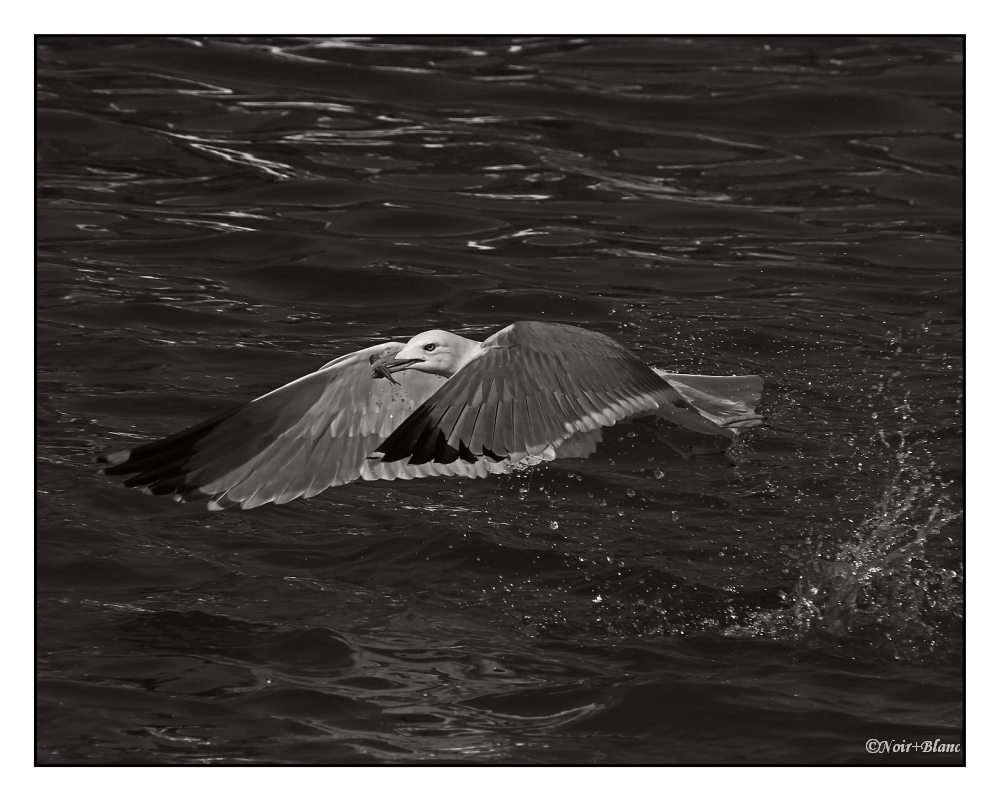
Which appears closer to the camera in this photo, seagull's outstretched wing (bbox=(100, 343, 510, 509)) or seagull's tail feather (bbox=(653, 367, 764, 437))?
seagull's outstretched wing (bbox=(100, 343, 510, 509))

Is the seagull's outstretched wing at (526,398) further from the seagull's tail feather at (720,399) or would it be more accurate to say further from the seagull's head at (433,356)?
the seagull's tail feather at (720,399)

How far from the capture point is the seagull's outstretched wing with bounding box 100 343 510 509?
5.71 m

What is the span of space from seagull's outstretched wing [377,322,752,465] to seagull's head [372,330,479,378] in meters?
0.31

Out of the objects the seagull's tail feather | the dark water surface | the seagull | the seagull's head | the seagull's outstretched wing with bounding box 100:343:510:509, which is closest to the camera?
the dark water surface

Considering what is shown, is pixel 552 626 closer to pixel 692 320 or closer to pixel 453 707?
pixel 453 707

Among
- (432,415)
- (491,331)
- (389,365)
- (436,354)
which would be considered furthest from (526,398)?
(491,331)

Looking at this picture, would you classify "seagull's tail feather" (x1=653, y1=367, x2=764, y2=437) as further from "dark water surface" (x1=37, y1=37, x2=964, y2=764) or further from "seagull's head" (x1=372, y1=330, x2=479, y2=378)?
"seagull's head" (x1=372, y1=330, x2=479, y2=378)

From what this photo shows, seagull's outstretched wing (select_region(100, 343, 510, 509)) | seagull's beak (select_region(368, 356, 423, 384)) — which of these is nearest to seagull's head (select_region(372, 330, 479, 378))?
seagull's beak (select_region(368, 356, 423, 384))

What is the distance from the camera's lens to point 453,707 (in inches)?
189

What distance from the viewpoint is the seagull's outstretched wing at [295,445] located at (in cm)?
571

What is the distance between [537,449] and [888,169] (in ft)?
23.4

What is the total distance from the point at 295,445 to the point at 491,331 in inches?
106

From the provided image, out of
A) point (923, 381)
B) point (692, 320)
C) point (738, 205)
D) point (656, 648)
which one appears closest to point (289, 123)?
point (738, 205)

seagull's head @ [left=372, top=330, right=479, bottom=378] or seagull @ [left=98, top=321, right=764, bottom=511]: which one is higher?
seagull's head @ [left=372, top=330, right=479, bottom=378]
